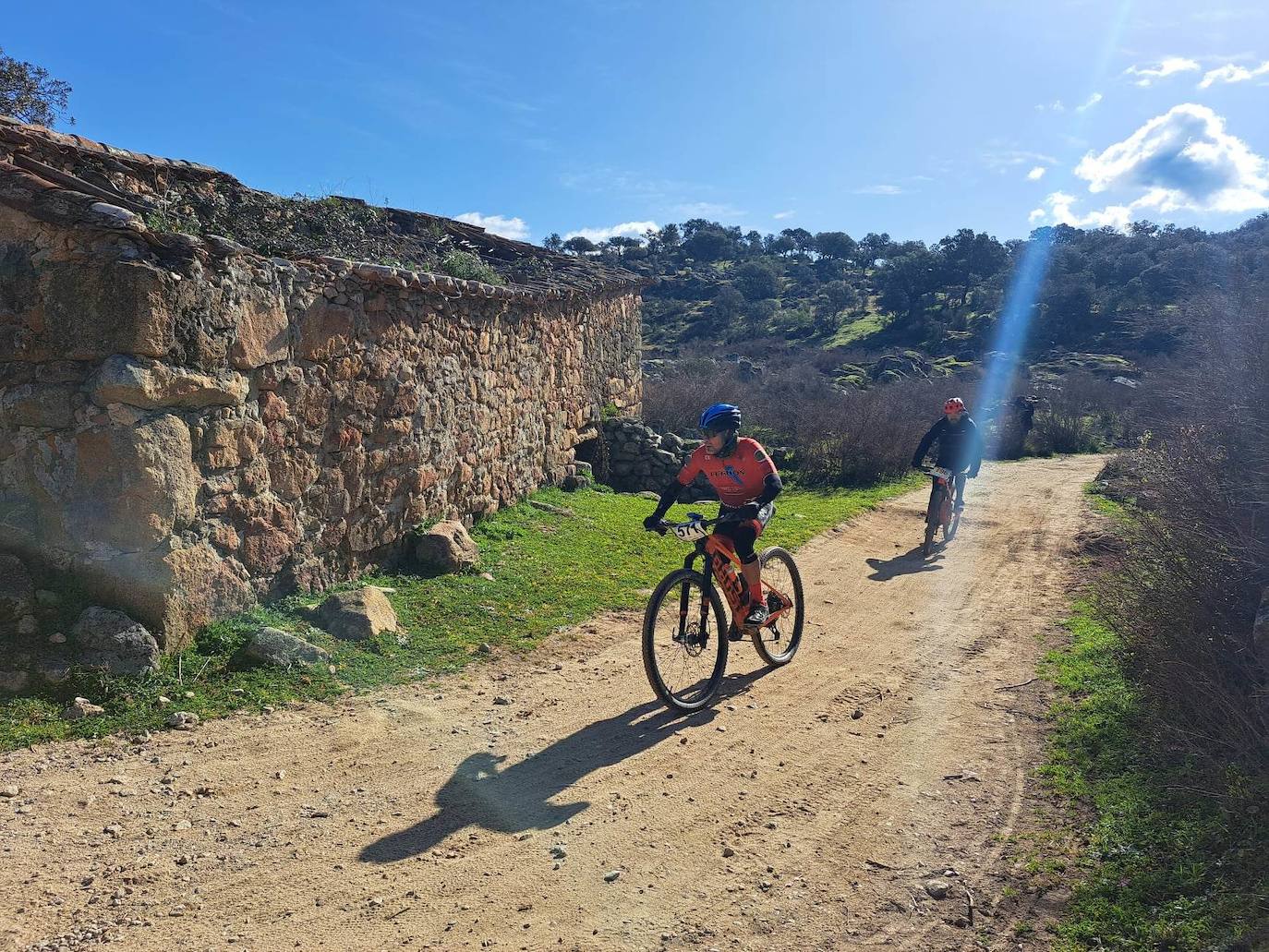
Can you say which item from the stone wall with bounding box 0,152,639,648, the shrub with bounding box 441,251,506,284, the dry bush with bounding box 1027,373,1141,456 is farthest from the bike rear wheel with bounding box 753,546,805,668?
the dry bush with bounding box 1027,373,1141,456

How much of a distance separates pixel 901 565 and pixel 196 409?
7201 mm

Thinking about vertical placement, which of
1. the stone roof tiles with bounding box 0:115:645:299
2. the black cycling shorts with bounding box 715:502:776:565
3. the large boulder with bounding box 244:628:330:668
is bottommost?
the large boulder with bounding box 244:628:330:668

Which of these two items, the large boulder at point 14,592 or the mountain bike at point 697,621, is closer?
the large boulder at point 14,592

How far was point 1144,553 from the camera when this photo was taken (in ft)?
16.7

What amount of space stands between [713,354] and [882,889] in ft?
114

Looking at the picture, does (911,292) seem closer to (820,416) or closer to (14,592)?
(820,416)

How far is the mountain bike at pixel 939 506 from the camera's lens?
9.64 meters

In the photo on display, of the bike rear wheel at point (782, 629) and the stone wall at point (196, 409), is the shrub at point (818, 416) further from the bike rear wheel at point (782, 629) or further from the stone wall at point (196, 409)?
the stone wall at point (196, 409)

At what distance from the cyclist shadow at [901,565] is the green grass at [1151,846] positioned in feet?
13.4

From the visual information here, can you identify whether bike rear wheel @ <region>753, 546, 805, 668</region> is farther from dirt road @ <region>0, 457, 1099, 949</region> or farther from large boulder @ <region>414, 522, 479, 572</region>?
large boulder @ <region>414, 522, 479, 572</region>

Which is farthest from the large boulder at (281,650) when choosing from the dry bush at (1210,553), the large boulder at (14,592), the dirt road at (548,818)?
the dry bush at (1210,553)

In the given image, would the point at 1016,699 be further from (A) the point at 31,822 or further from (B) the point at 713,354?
(B) the point at 713,354

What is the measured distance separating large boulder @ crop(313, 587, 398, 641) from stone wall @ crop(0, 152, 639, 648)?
0.41 m

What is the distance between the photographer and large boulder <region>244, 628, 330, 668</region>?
5.07 m
